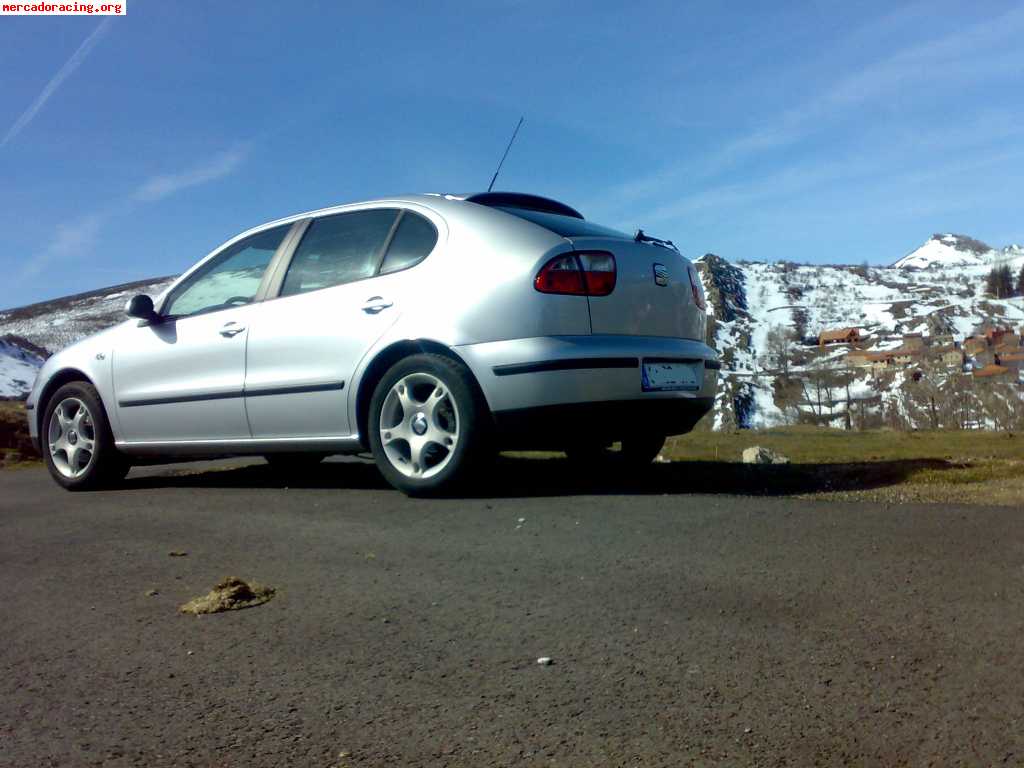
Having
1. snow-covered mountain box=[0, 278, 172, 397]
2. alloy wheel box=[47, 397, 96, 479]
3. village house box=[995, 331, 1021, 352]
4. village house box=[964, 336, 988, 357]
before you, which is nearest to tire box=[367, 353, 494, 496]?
snow-covered mountain box=[0, 278, 172, 397]

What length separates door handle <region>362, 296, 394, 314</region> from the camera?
512cm

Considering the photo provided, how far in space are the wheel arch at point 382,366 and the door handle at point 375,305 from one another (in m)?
0.23

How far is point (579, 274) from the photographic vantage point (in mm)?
4840

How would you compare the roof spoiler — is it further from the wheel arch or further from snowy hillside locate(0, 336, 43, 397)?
snowy hillside locate(0, 336, 43, 397)

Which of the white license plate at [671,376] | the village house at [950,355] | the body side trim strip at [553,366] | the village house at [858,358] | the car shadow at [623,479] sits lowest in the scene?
the village house at [858,358]

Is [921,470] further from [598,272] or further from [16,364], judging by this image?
[16,364]

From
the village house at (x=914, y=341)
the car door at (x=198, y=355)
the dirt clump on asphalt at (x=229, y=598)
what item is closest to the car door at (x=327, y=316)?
the car door at (x=198, y=355)

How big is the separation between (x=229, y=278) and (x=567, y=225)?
2.35 meters

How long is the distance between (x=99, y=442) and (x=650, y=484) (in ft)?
12.4

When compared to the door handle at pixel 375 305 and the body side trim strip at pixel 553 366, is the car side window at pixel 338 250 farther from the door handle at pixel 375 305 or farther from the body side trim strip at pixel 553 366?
the body side trim strip at pixel 553 366

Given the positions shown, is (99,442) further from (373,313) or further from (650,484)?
(650,484)

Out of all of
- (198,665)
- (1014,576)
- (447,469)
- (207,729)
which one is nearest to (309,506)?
(447,469)

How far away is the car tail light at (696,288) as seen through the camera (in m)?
5.78

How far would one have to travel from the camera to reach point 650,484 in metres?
5.32
